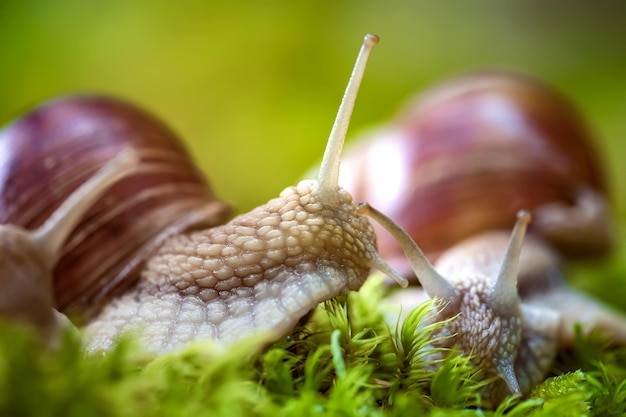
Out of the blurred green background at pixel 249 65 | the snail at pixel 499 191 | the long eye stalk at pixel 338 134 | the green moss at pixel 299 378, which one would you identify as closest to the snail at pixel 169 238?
the long eye stalk at pixel 338 134

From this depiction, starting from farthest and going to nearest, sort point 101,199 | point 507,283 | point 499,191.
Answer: point 499,191, point 101,199, point 507,283

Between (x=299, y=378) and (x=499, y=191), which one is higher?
(x=499, y=191)

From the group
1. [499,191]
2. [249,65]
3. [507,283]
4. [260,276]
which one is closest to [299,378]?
[260,276]

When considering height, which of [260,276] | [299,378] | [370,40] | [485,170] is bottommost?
[299,378]

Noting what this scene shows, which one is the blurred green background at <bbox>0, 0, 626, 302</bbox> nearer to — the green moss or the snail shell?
the snail shell

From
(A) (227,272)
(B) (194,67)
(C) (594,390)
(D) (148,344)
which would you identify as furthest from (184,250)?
(B) (194,67)

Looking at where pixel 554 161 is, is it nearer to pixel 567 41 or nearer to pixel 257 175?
pixel 257 175

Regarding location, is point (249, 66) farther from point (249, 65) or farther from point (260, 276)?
point (260, 276)

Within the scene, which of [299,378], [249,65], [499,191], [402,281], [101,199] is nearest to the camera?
[299,378]
